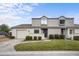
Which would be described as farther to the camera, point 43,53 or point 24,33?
point 24,33

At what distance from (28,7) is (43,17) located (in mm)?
465

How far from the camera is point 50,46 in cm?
691

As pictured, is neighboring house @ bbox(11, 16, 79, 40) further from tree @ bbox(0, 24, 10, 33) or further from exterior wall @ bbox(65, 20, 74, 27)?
tree @ bbox(0, 24, 10, 33)

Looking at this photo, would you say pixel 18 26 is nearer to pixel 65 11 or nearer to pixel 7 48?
pixel 7 48

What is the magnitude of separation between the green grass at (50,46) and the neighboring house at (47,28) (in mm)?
191

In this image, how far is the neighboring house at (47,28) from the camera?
6.93m

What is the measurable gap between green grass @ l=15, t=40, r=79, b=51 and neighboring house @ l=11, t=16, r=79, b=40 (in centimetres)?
19

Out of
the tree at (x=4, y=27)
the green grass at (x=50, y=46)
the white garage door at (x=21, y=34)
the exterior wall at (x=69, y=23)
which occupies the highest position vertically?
the exterior wall at (x=69, y=23)

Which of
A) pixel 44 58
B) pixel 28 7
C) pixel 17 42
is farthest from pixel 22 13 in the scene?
pixel 44 58

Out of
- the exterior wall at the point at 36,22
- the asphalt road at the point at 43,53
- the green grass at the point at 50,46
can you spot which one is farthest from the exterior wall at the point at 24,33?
the asphalt road at the point at 43,53

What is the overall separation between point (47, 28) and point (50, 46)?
49cm

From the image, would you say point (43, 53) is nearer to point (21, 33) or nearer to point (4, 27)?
point (21, 33)

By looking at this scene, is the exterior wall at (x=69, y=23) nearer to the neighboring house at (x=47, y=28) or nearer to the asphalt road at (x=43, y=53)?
the neighboring house at (x=47, y=28)

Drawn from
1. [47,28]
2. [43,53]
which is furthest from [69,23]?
[43,53]
